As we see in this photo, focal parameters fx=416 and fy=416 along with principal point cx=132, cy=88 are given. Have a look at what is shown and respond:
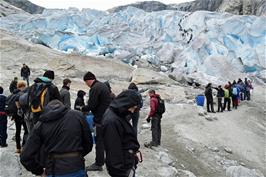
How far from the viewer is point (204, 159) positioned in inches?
436

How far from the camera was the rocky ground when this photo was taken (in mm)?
9047

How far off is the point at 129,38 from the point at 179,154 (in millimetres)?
33646

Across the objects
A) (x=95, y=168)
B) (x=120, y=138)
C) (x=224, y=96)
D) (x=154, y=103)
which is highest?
(x=120, y=138)

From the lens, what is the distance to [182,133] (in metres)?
13.2

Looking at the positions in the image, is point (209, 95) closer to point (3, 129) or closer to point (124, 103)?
point (3, 129)

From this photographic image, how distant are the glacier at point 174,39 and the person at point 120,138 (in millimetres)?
26325

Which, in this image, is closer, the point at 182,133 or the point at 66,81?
the point at 66,81

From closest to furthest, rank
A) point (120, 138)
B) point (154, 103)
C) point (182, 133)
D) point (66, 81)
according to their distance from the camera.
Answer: point (120, 138)
point (66, 81)
point (154, 103)
point (182, 133)

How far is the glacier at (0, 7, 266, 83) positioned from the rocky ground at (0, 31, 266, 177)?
7353mm

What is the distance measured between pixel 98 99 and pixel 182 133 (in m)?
7.24

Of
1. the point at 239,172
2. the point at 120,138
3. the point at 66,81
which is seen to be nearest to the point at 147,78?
the point at 239,172

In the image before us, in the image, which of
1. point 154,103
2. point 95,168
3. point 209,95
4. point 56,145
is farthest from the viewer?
point 209,95

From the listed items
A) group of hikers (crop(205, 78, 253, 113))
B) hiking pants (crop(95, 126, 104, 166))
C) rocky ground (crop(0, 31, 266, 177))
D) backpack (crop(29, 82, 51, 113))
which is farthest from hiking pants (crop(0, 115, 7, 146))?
group of hikers (crop(205, 78, 253, 113))

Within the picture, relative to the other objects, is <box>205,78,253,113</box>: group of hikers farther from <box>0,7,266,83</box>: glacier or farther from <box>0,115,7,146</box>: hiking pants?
<box>0,7,266,83</box>: glacier
